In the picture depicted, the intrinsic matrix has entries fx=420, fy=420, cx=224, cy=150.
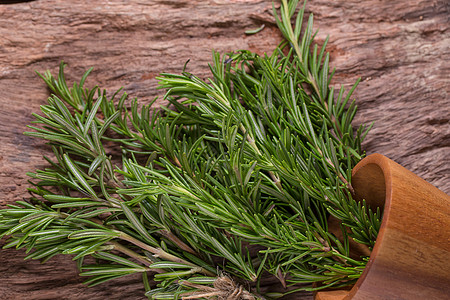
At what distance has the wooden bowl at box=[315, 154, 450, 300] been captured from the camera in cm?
93

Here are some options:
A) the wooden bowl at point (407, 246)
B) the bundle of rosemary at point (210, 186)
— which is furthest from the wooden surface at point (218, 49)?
the wooden bowl at point (407, 246)

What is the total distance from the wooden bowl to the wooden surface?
0.41m

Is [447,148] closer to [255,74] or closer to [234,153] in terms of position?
[255,74]

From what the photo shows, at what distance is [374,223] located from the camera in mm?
1073

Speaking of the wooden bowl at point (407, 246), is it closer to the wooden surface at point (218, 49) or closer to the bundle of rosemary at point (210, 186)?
the bundle of rosemary at point (210, 186)

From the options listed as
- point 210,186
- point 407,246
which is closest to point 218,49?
point 210,186

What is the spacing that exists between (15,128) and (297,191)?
0.89 meters

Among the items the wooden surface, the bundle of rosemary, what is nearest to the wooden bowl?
the bundle of rosemary

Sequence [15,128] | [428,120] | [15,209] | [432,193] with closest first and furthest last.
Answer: [432,193]
[15,209]
[15,128]
[428,120]

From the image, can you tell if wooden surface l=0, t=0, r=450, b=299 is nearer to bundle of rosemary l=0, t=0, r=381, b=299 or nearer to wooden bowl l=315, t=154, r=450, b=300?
bundle of rosemary l=0, t=0, r=381, b=299

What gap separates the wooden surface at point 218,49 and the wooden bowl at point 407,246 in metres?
0.41

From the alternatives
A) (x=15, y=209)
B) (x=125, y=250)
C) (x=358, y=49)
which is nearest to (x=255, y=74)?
(x=358, y=49)

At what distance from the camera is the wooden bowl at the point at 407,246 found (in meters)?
0.93

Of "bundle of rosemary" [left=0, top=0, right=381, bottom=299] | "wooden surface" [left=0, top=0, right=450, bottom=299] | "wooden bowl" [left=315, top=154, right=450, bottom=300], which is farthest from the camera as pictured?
"wooden surface" [left=0, top=0, right=450, bottom=299]
